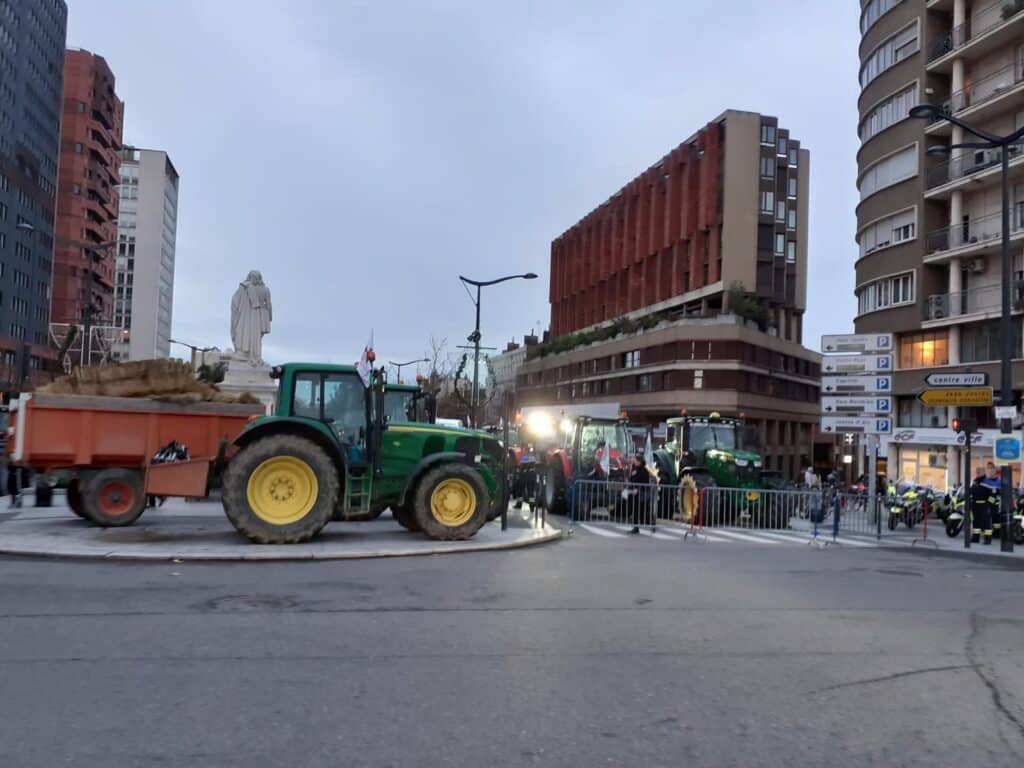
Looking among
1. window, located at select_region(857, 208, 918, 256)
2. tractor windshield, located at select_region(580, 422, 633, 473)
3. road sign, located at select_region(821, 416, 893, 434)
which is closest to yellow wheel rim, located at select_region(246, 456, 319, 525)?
tractor windshield, located at select_region(580, 422, 633, 473)

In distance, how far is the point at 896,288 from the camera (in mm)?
36594

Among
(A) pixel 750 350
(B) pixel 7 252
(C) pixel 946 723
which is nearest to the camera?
(C) pixel 946 723

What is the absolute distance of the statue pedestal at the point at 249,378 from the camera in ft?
81.1

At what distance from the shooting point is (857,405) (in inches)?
866

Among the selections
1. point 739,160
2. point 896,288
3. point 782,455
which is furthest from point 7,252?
point 896,288

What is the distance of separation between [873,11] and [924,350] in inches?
633

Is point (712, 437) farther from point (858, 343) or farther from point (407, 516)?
point (407, 516)

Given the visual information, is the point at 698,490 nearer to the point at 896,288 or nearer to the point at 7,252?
the point at 896,288

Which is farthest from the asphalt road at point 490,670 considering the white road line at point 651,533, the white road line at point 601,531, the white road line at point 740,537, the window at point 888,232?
the window at point 888,232

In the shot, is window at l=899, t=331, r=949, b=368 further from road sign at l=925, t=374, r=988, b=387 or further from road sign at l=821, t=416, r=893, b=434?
road sign at l=925, t=374, r=988, b=387

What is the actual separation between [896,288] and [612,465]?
21992mm

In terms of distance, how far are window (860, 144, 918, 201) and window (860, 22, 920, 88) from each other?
4.15 m

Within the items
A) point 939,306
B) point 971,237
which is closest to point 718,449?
point 939,306

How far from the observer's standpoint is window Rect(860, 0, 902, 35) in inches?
1476
